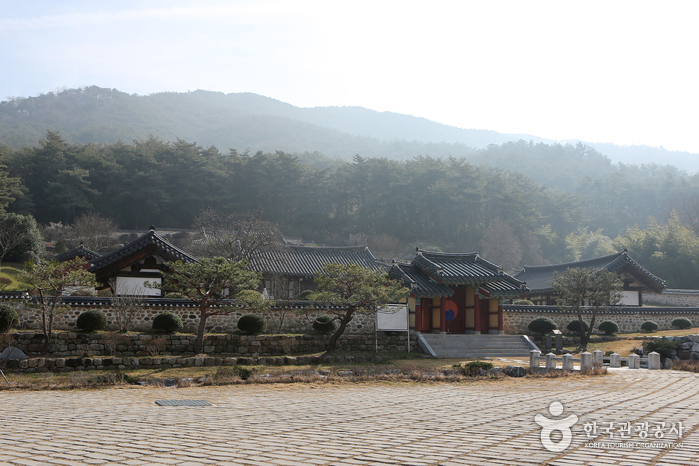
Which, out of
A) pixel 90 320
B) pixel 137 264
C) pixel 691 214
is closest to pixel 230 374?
pixel 90 320

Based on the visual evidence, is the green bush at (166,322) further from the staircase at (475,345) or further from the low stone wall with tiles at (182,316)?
the staircase at (475,345)

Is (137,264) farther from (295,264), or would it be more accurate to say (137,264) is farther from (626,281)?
(626,281)

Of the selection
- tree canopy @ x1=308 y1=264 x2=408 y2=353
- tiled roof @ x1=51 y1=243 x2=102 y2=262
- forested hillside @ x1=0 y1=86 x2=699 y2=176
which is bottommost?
tree canopy @ x1=308 y1=264 x2=408 y2=353

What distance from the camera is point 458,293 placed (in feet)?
78.0

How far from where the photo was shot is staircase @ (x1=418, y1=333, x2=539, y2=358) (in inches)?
781

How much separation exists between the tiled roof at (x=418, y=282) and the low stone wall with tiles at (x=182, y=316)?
2190mm

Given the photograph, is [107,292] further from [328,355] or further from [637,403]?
[637,403]

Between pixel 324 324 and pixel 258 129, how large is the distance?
375 feet

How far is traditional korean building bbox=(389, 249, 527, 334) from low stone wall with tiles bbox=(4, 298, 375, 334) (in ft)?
11.0

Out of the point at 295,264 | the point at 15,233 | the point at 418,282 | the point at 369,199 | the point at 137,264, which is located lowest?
the point at 418,282

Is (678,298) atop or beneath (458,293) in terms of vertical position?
Answer: beneath

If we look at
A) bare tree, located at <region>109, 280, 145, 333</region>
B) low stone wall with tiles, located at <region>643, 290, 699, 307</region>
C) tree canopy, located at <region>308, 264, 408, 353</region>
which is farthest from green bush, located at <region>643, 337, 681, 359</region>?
low stone wall with tiles, located at <region>643, 290, 699, 307</region>

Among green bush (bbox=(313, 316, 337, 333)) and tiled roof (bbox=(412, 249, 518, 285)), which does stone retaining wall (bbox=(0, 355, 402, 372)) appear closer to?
green bush (bbox=(313, 316, 337, 333))

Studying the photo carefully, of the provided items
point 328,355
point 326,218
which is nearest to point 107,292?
point 328,355
